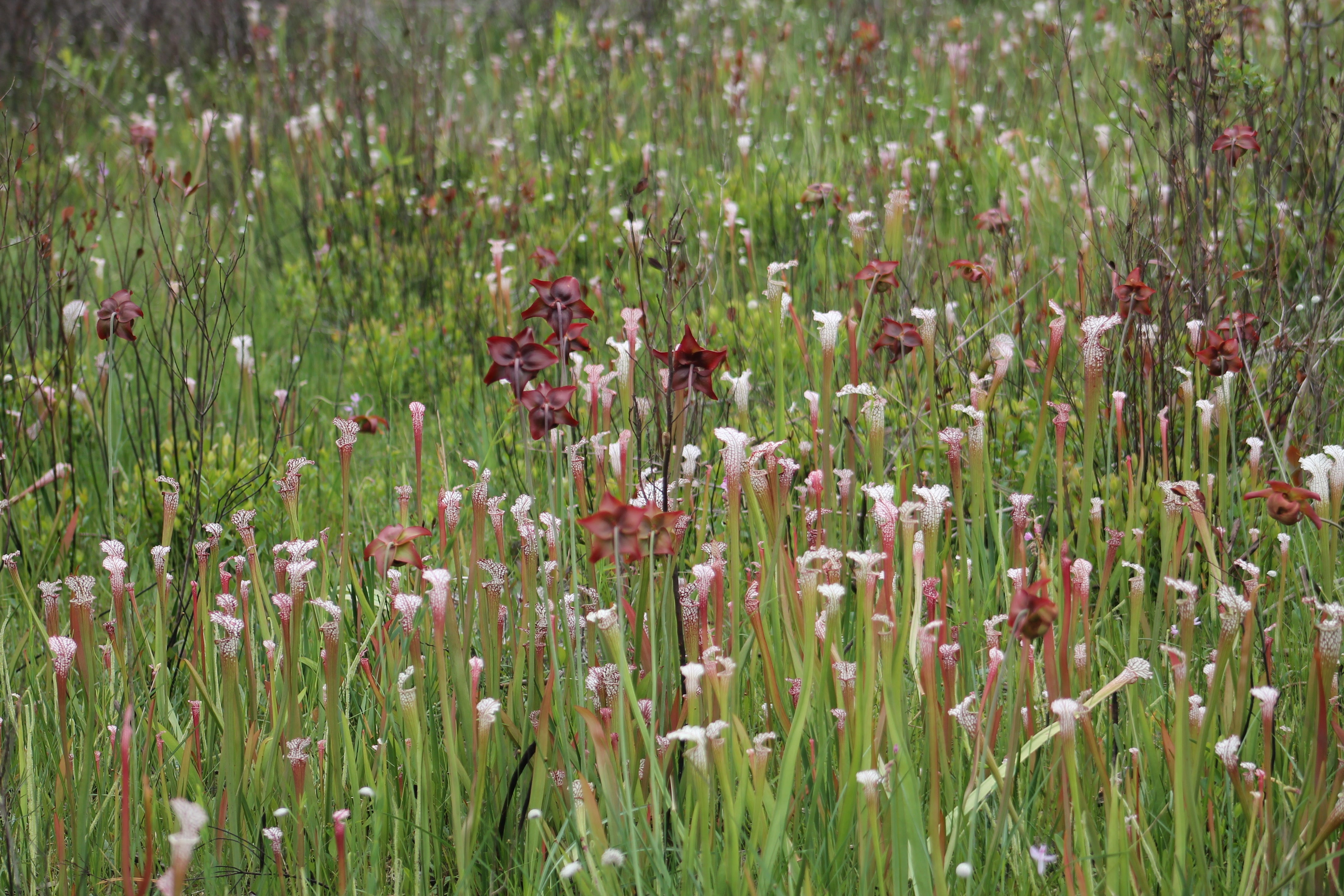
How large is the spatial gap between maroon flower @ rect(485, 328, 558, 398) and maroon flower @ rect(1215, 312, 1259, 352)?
1.47 metres

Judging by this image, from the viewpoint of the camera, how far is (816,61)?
26.5 feet

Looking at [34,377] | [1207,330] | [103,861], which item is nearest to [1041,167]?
[1207,330]

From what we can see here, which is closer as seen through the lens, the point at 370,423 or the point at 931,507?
the point at 931,507

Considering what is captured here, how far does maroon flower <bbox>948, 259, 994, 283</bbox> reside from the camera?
2.49m

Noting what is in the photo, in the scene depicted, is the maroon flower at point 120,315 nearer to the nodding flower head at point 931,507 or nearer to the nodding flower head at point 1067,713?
the nodding flower head at point 931,507

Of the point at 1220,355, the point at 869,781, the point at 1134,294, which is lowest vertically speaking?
the point at 869,781

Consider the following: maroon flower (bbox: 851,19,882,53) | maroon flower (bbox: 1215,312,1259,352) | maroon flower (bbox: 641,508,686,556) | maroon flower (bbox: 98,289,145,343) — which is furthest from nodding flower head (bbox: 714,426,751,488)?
maroon flower (bbox: 851,19,882,53)

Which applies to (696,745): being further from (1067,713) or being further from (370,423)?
(370,423)

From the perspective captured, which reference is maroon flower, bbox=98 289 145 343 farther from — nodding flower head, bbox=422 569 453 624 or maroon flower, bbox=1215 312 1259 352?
maroon flower, bbox=1215 312 1259 352

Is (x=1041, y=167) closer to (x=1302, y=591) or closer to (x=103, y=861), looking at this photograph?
(x=1302, y=591)

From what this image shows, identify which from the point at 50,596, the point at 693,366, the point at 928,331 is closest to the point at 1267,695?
the point at 928,331

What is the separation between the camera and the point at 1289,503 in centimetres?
147

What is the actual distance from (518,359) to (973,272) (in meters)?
1.45

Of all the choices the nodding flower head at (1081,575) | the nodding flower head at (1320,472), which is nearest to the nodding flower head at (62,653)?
the nodding flower head at (1081,575)
